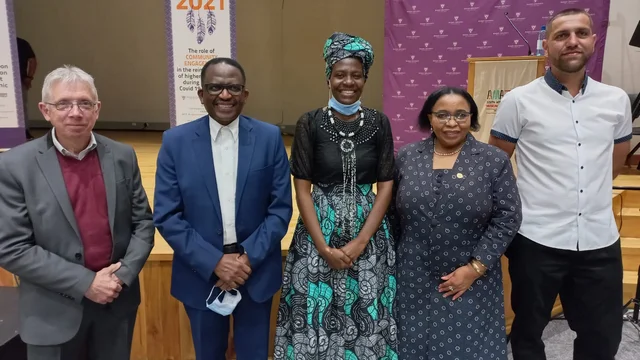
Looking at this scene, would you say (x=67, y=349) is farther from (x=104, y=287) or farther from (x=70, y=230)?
(x=70, y=230)

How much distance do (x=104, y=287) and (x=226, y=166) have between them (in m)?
0.61

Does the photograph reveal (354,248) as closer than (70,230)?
No

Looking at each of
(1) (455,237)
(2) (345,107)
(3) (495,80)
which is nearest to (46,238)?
(2) (345,107)

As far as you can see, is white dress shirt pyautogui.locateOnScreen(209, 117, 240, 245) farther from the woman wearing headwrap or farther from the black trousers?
the black trousers

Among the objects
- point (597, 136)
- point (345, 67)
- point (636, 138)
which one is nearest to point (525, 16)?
point (636, 138)

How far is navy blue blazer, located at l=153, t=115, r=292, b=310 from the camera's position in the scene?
1767 millimetres

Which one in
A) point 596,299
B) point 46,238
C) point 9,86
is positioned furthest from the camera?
point 9,86

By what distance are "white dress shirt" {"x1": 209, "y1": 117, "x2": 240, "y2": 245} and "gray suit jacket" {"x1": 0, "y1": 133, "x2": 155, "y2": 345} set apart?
1.16 ft

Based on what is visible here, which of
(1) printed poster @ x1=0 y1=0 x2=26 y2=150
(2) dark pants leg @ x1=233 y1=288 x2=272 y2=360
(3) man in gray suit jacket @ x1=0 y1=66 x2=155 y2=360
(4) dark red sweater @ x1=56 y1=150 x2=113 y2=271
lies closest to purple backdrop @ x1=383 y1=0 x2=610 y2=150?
(1) printed poster @ x1=0 y1=0 x2=26 y2=150

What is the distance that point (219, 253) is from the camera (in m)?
1.78

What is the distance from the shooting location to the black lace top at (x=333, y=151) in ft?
6.19

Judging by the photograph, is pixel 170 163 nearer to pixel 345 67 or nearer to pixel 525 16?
pixel 345 67

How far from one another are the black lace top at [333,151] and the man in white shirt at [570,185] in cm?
58

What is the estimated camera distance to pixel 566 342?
2857 mm
